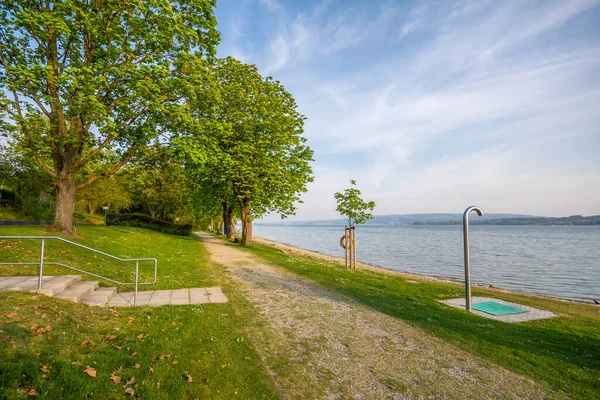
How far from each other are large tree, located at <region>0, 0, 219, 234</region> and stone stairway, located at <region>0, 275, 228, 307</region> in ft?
24.4

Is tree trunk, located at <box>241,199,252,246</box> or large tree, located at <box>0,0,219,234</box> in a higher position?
large tree, located at <box>0,0,219,234</box>

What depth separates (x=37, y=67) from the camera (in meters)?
12.5

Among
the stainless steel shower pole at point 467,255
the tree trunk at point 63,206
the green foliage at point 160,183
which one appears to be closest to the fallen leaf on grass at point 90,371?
the stainless steel shower pole at point 467,255

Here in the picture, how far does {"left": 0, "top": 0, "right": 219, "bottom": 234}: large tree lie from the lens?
13883mm

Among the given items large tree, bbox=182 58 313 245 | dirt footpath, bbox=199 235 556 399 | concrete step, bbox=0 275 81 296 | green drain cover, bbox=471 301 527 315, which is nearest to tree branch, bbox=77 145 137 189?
large tree, bbox=182 58 313 245

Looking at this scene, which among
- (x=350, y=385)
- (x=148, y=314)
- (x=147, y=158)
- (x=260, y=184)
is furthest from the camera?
(x=260, y=184)

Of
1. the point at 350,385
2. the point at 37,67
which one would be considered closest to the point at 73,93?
the point at 37,67

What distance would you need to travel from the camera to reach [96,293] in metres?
9.07

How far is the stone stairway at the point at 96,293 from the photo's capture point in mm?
7906

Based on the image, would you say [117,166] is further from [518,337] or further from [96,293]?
[518,337]

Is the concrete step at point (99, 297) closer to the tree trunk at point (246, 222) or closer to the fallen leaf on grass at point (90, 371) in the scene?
the fallen leaf on grass at point (90, 371)

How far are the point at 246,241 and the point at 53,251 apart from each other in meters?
17.1

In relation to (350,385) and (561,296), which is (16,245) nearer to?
(350,385)

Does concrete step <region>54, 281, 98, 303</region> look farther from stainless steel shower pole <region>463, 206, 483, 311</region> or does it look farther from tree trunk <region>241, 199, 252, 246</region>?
tree trunk <region>241, 199, 252, 246</region>
